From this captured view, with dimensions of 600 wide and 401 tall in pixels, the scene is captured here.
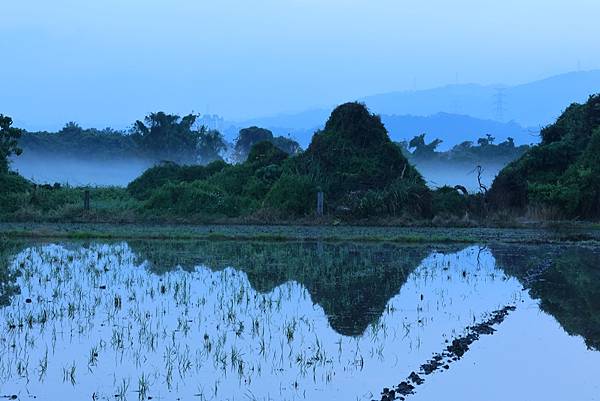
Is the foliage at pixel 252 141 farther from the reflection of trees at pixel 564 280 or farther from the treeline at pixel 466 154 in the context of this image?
the reflection of trees at pixel 564 280

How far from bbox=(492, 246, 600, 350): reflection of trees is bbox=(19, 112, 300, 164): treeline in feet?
133

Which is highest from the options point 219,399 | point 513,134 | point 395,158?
point 513,134

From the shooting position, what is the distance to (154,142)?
5969 cm

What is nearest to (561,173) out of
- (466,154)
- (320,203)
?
(320,203)

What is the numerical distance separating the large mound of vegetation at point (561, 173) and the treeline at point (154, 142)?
1217 inches

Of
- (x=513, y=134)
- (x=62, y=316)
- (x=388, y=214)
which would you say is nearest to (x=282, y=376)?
(x=62, y=316)

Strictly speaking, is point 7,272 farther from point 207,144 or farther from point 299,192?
point 207,144

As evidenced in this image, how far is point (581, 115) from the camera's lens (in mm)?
28359

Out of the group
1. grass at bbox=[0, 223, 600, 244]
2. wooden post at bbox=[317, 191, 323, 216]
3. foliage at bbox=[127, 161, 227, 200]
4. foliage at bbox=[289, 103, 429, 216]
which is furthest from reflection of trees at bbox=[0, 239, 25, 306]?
foliage at bbox=[127, 161, 227, 200]

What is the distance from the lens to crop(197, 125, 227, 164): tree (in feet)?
202

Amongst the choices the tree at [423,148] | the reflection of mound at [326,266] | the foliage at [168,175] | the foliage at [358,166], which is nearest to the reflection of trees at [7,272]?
the reflection of mound at [326,266]

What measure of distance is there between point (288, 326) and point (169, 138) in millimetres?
51099

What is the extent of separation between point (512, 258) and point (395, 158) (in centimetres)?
1136

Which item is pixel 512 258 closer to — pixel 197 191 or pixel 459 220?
pixel 459 220
